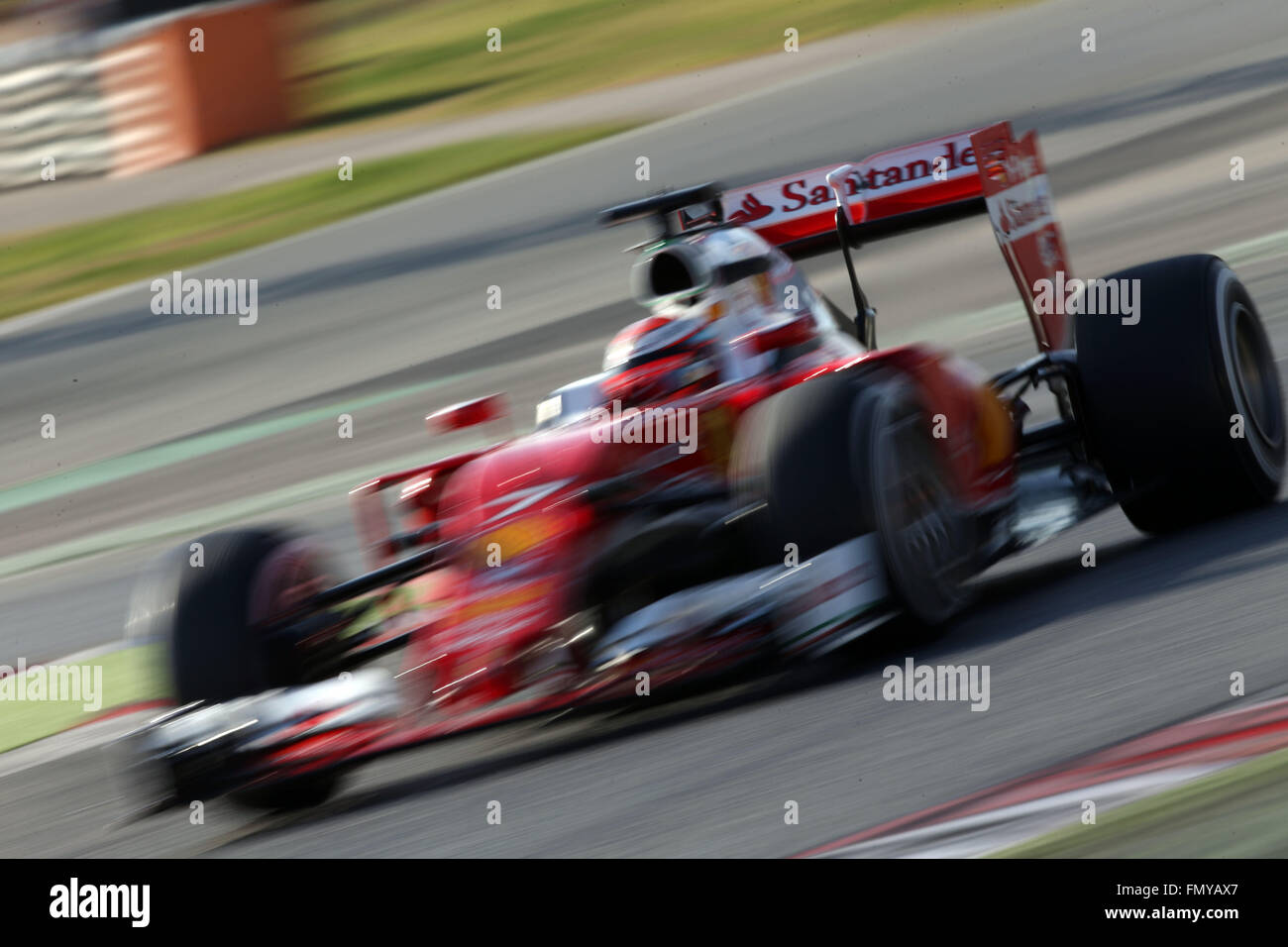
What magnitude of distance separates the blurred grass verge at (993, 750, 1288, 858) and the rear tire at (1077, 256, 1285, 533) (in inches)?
89.9

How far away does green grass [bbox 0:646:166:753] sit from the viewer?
758 cm

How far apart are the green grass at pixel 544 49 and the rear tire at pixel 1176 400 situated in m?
13.0

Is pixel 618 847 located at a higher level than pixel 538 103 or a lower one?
lower

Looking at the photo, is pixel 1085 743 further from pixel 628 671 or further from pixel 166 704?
pixel 166 704

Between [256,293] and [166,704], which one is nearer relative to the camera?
[166,704]

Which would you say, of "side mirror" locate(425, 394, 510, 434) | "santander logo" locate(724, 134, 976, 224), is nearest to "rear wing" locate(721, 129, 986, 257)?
"santander logo" locate(724, 134, 976, 224)

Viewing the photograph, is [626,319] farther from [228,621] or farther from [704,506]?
[228,621]

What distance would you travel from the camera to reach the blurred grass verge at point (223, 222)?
1916 centimetres

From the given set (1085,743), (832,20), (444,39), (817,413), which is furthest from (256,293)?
(1085,743)

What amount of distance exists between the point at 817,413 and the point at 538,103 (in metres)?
17.1

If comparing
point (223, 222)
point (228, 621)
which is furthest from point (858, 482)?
point (223, 222)

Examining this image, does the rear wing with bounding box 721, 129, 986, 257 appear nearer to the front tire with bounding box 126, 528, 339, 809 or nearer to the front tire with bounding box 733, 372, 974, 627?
the front tire with bounding box 733, 372, 974, 627

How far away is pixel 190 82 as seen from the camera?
874 inches
